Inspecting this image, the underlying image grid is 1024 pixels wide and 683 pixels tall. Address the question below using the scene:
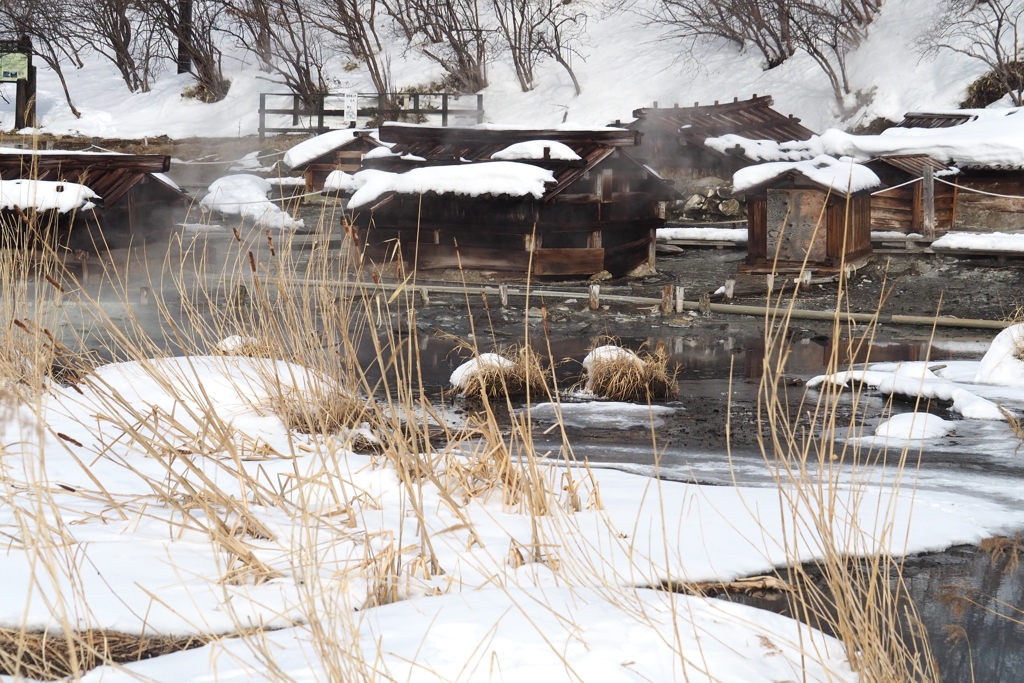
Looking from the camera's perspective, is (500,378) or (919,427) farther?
(500,378)

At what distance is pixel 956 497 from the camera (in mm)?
4977

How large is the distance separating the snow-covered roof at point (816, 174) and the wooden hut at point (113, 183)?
8655 millimetres

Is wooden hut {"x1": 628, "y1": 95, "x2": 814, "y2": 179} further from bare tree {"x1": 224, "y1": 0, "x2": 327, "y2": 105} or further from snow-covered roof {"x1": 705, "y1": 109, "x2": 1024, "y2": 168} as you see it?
bare tree {"x1": 224, "y1": 0, "x2": 327, "y2": 105}

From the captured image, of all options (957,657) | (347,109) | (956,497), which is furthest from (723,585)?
(347,109)

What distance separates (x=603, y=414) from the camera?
7.96m

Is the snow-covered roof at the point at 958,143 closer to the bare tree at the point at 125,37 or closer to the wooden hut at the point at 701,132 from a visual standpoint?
the wooden hut at the point at 701,132

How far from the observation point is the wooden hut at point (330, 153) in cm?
2480

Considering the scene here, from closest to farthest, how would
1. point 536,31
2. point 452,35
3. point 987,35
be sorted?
point 987,35 < point 536,31 < point 452,35

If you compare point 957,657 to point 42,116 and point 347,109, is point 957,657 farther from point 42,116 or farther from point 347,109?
point 42,116

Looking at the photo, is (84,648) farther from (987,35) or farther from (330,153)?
(987,35)

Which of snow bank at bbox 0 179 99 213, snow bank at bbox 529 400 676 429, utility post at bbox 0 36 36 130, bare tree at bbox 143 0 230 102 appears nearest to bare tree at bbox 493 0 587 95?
bare tree at bbox 143 0 230 102

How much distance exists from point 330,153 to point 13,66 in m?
8.31

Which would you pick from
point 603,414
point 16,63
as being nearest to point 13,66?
point 16,63

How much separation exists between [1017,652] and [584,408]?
16.4 ft
